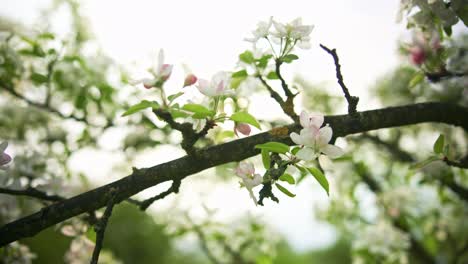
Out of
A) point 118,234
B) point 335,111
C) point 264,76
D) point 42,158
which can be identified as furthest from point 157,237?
point 264,76

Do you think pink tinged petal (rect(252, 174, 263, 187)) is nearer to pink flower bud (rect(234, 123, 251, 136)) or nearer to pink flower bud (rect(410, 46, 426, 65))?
pink flower bud (rect(234, 123, 251, 136))

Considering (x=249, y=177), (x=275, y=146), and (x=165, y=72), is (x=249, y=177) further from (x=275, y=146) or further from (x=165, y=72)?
(x=165, y=72)

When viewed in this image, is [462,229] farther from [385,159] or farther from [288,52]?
[288,52]

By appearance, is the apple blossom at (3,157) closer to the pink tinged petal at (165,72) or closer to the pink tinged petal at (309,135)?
the pink tinged petal at (165,72)

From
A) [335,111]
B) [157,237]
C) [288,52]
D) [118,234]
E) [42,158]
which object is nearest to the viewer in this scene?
[288,52]

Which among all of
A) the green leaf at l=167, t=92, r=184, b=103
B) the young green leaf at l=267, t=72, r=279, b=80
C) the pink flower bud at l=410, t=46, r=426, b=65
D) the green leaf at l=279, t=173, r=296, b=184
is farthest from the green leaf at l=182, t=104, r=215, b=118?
the pink flower bud at l=410, t=46, r=426, b=65

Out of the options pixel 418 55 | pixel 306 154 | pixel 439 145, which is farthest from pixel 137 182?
pixel 418 55

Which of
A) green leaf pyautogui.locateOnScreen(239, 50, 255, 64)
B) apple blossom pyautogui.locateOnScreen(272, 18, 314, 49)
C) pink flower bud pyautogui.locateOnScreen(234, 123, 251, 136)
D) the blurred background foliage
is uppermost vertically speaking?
apple blossom pyautogui.locateOnScreen(272, 18, 314, 49)
